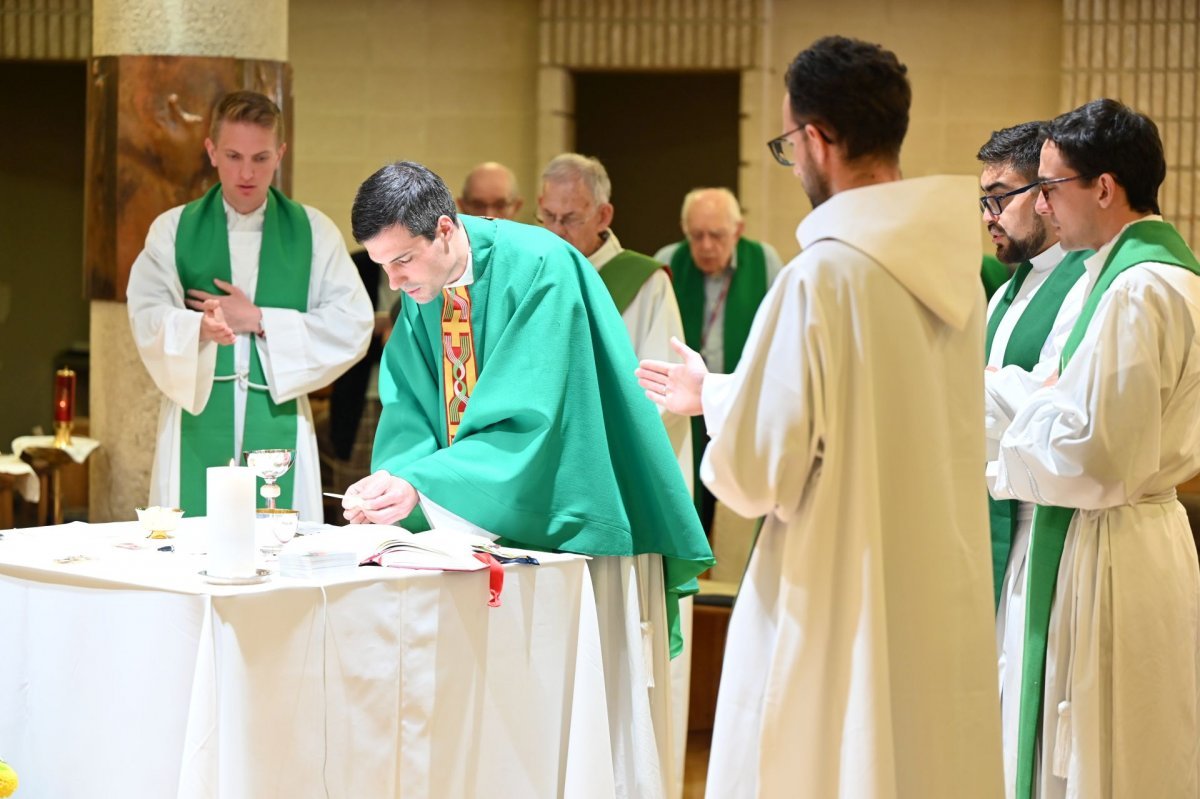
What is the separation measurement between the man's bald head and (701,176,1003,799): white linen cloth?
4565 mm

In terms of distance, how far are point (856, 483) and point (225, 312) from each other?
2.89 meters

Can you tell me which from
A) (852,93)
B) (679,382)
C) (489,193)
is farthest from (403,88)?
(852,93)

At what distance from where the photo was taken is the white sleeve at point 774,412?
270 centimetres

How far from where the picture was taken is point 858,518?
276cm

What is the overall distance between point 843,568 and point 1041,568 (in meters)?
1.06

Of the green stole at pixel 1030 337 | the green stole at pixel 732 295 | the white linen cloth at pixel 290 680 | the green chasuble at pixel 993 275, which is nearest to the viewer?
the white linen cloth at pixel 290 680

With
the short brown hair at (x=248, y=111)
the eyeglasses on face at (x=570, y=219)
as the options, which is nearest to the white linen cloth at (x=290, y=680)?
the short brown hair at (x=248, y=111)

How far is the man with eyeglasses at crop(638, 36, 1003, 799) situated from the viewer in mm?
2730

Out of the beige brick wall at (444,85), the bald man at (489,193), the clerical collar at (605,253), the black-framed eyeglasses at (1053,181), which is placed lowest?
the clerical collar at (605,253)

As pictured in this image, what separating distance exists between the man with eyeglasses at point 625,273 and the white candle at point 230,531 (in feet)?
7.05

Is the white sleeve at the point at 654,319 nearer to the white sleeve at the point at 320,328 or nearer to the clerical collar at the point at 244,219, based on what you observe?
the white sleeve at the point at 320,328

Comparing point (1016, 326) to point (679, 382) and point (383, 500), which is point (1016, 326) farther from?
point (383, 500)

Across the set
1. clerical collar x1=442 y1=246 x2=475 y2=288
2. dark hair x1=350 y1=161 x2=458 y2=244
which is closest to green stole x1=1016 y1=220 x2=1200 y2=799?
clerical collar x1=442 y1=246 x2=475 y2=288

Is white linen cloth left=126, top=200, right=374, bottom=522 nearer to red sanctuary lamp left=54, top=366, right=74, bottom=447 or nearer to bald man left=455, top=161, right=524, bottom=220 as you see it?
red sanctuary lamp left=54, top=366, right=74, bottom=447
